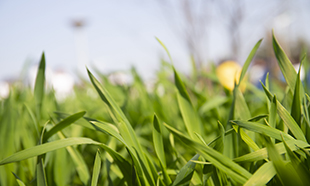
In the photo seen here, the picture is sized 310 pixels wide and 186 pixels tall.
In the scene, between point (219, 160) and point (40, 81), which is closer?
point (219, 160)

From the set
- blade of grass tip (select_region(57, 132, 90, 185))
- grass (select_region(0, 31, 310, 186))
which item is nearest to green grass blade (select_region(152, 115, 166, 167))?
grass (select_region(0, 31, 310, 186))

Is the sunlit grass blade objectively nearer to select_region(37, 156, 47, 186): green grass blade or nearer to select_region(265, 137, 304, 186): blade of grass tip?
select_region(265, 137, 304, 186): blade of grass tip

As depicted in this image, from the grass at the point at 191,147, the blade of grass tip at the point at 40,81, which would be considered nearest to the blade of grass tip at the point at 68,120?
the grass at the point at 191,147

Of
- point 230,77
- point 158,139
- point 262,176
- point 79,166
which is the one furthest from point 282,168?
point 230,77

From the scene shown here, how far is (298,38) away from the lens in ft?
42.3

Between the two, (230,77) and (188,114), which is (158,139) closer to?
(188,114)

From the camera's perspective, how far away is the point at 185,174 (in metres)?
0.23

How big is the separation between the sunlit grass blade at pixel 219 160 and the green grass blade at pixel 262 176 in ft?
0.06

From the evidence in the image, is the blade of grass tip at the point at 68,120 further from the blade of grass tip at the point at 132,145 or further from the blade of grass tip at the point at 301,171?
the blade of grass tip at the point at 301,171

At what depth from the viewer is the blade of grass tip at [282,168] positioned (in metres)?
0.17

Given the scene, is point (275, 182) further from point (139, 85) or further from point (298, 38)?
point (298, 38)

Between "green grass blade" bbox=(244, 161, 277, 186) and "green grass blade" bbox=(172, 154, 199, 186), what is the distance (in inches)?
2.0

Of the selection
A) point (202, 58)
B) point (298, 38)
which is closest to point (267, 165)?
point (202, 58)

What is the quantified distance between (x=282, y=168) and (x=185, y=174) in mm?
83
